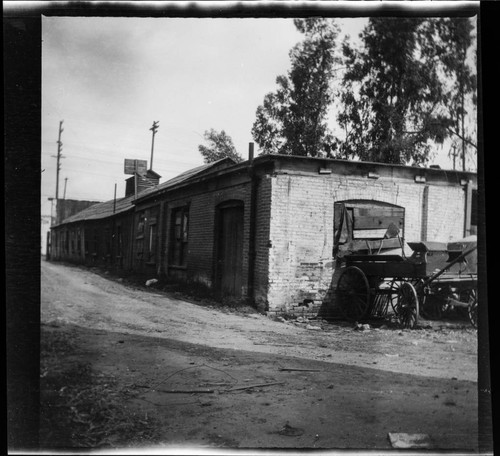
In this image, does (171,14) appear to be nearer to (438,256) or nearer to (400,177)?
(400,177)

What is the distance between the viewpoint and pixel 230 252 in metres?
3.28

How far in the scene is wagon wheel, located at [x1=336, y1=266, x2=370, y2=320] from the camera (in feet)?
10.5

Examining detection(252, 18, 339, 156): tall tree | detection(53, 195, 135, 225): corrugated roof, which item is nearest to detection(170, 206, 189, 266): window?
detection(53, 195, 135, 225): corrugated roof

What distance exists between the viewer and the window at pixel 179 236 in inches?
132

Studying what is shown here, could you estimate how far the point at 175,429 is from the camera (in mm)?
2959

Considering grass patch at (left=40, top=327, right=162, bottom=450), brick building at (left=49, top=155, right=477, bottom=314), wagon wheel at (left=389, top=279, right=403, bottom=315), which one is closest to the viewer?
grass patch at (left=40, top=327, right=162, bottom=450)

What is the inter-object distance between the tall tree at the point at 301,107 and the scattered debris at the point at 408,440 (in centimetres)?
225

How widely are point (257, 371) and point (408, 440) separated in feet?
4.07

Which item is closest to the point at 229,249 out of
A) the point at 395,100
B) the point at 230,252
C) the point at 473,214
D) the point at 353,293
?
the point at 230,252

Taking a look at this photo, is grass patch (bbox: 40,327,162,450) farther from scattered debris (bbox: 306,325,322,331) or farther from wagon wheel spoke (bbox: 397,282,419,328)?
wagon wheel spoke (bbox: 397,282,419,328)

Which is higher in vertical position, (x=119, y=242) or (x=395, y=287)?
(x=119, y=242)

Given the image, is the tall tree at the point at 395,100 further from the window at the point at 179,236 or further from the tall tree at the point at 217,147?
the window at the point at 179,236

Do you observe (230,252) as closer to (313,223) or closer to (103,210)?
(313,223)

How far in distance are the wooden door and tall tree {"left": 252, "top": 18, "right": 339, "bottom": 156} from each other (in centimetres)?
61
